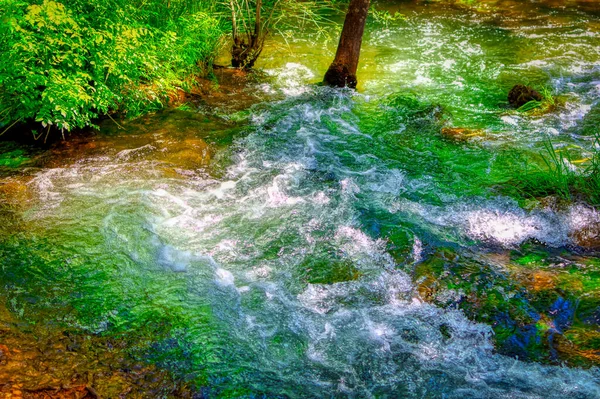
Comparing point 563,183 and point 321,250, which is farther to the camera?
point 563,183

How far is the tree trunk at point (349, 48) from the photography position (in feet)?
30.0

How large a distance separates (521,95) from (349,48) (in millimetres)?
3111

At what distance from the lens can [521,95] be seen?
8820mm

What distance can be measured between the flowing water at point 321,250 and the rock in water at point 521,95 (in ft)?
1.08

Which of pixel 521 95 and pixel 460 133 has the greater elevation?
pixel 521 95

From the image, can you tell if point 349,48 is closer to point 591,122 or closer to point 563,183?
point 591,122

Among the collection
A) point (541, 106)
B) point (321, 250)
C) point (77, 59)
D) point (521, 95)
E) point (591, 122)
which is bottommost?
point (321, 250)

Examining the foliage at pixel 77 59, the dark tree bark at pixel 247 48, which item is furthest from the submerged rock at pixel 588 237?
the dark tree bark at pixel 247 48

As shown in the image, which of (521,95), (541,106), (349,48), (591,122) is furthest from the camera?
(349,48)

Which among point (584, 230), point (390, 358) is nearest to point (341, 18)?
point (584, 230)

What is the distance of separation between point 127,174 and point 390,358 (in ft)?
13.5

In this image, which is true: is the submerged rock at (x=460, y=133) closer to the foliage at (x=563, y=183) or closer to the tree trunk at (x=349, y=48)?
the foliage at (x=563, y=183)

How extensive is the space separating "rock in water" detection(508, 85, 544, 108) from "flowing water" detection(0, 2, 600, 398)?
328mm

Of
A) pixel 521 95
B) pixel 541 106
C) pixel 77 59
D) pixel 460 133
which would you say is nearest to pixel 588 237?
pixel 460 133
